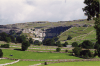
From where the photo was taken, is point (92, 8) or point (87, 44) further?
point (87, 44)

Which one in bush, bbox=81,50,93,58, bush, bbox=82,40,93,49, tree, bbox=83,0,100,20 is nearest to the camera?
tree, bbox=83,0,100,20

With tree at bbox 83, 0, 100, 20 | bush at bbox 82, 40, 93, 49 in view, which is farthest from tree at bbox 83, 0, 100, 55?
bush at bbox 82, 40, 93, 49

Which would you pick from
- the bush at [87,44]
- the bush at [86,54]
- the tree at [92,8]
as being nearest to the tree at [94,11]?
the tree at [92,8]

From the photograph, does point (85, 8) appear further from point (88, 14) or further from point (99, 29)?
point (99, 29)

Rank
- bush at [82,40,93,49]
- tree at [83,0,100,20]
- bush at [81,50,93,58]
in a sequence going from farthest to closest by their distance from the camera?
bush at [82,40,93,49] → bush at [81,50,93,58] → tree at [83,0,100,20]

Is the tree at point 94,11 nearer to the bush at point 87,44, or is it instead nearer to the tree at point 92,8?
the tree at point 92,8

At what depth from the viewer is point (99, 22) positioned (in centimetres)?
2006

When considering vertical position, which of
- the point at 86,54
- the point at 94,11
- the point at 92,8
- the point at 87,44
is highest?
the point at 92,8

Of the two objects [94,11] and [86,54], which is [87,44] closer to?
[86,54]

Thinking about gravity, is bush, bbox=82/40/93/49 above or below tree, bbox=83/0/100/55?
below

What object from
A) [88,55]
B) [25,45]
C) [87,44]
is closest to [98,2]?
[88,55]

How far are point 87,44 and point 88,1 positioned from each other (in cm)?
8826

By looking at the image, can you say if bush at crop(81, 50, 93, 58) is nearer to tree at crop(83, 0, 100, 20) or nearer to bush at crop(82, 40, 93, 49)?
bush at crop(82, 40, 93, 49)

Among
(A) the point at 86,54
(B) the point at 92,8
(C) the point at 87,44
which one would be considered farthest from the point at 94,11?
(C) the point at 87,44
